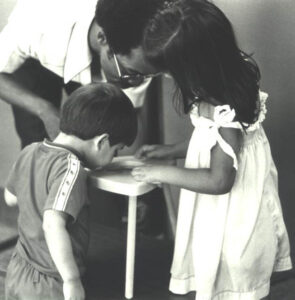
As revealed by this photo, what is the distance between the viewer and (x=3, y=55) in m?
1.51

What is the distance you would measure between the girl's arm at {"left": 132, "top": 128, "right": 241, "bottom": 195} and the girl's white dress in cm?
5

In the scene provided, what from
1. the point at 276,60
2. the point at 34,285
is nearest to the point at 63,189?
the point at 34,285

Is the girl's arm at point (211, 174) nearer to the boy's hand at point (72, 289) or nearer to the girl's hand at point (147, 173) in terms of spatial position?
the girl's hand at point (147, 173)

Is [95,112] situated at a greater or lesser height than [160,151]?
greater

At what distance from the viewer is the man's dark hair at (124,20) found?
1.19m

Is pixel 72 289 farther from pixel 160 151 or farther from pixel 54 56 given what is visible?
pixel 54 56

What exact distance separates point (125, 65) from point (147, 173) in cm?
24

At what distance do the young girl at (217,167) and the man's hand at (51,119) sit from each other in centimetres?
21

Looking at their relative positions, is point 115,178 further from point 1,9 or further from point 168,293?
point 1,9

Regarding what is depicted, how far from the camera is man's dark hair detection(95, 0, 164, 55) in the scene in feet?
3.91

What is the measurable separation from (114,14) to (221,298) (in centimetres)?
67

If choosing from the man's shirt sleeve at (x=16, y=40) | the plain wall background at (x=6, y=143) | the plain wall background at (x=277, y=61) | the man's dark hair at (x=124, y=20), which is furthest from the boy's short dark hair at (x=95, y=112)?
the plain wall background at (x=6, y=143)

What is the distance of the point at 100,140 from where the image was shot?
1.20 metres

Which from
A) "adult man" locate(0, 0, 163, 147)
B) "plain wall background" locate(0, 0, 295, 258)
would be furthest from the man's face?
"plain wall background" locate(0, 0, 295, 258)
